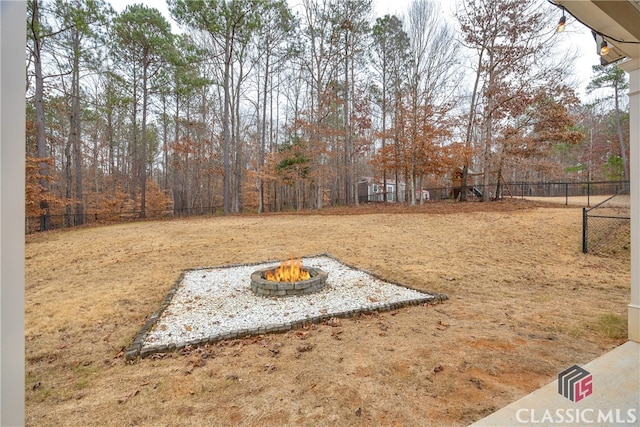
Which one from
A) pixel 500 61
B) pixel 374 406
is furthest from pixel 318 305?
pixel 500 61

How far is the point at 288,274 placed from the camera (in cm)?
481

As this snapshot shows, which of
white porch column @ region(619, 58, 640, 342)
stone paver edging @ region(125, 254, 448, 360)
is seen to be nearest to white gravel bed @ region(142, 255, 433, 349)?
stone paver edging @ region(125, 254, 448, 360)

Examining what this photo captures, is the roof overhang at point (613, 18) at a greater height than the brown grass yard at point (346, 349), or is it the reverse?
the roof overhang at point (613, 18)

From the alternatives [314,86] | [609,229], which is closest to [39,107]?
[314,86]

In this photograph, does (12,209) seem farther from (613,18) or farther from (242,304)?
(613,18)

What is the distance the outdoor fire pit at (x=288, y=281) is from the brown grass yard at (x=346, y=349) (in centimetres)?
114

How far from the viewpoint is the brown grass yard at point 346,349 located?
2006 millimetres

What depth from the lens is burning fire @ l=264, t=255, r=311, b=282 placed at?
15.6ft

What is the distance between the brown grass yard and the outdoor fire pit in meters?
1.14

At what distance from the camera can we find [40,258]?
7551 millimetres

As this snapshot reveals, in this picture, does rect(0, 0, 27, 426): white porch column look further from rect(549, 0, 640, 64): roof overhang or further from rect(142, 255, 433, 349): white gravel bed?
rect(549, 0, 640, 64): roof overhang

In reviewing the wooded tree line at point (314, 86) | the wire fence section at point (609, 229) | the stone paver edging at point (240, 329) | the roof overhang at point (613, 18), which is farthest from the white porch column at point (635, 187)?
the wooded tree line at point (314, 86)

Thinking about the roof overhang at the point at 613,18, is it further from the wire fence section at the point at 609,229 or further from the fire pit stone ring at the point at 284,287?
the wire fence section at the point at 609,229

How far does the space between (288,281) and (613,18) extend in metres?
4.76
